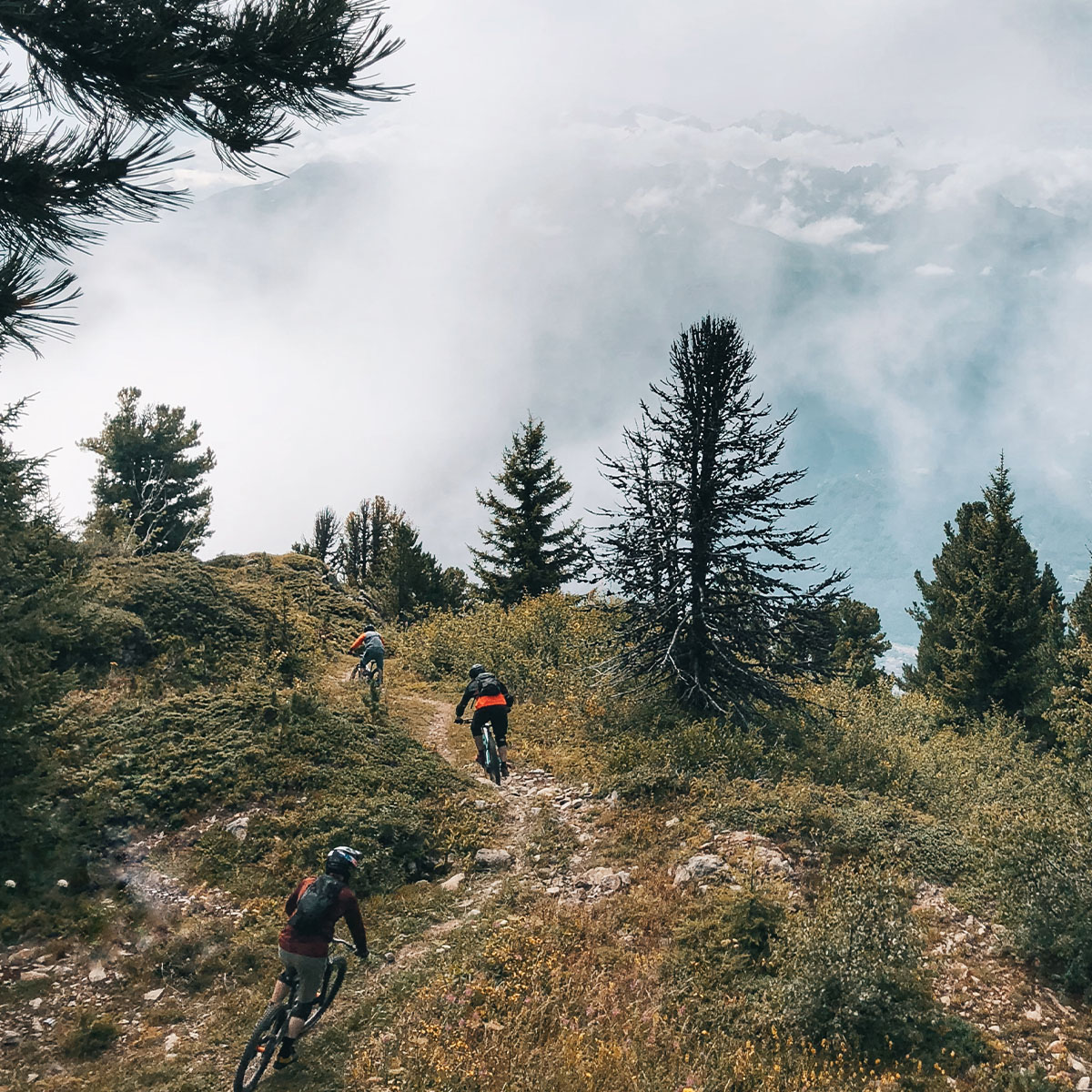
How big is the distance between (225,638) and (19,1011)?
504 inches

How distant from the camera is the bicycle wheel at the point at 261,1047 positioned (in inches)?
227

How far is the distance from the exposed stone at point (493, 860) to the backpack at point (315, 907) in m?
4.05

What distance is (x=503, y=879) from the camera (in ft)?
31.4

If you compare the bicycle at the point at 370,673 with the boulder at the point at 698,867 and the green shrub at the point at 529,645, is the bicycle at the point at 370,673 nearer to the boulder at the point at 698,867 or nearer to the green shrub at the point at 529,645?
the green shrub at the point at 529,645

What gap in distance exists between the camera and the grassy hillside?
20.9 ft

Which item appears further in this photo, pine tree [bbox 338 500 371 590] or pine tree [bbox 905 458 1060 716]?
pine tree [bbox 338 500 371 590]

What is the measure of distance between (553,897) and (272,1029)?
157 inches

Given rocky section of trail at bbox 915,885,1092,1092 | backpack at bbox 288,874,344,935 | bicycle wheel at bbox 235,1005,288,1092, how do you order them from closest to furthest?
bicycle wheel at bbox 235,1005,288,1092 < backpack at bbox 288,874,344,935 < rocky section of trail at bbox 915,885,1092,1092

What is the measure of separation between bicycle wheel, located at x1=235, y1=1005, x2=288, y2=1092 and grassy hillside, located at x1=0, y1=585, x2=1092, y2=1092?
1.35 feet

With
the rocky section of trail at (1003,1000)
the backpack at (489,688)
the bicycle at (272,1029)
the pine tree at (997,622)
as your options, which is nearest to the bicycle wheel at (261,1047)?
the bicycle at (272,1029)

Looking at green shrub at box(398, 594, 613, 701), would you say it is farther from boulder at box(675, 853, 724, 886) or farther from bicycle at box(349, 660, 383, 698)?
boulder at box(675, 853, 724, 886)

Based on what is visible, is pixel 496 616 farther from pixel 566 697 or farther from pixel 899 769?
pixel 899 769

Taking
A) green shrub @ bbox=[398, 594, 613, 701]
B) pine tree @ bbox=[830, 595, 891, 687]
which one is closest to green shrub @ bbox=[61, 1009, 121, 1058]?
green shrub @ bbox=[398, 594, 613, 701]

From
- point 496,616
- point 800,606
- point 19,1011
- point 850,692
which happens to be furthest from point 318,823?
point 850,692
